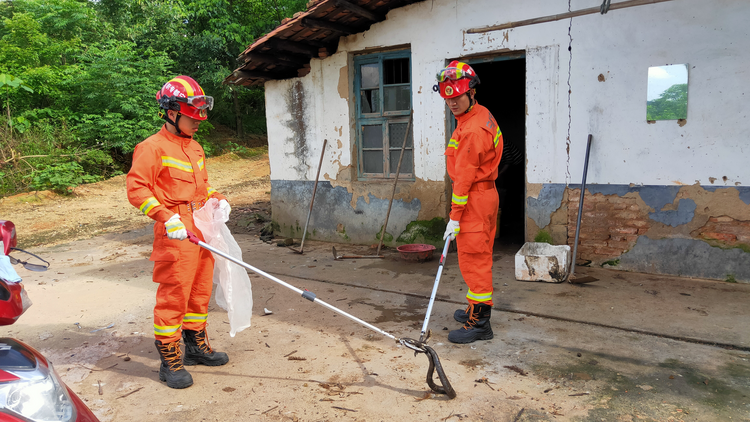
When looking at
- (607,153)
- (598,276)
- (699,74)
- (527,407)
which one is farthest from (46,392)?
(699,74)

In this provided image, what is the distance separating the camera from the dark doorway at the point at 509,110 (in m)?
8.88

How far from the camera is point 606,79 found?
17.7ft

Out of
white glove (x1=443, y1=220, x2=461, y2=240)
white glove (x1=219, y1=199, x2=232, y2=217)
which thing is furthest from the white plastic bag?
white glove (x1=443, y1=220, x2=461, y2=240)

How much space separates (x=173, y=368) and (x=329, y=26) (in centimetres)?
494

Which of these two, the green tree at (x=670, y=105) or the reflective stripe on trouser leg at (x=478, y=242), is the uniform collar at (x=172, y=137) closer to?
the reflective stripe on trouser leg at (x=478, y=242)

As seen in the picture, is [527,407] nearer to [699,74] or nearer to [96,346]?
[96,346]

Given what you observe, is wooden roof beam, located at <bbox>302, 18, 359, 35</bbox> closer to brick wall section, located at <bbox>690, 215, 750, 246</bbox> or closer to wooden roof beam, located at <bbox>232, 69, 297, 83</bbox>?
wooden roof beam, located at <bbox>232, 69, 297, 83</bbox>

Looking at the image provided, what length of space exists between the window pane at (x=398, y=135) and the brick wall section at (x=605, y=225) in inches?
94.5

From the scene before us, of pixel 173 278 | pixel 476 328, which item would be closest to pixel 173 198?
pixel 173 278

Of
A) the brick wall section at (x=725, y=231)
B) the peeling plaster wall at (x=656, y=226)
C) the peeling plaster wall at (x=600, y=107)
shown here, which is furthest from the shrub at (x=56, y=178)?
the brick wall section at (x=725, y=231)

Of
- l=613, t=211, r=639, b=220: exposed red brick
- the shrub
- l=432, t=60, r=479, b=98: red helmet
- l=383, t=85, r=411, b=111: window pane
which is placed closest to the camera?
l=432, t=60, r=479, b=98: red helmet

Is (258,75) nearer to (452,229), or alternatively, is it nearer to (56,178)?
(452,229)

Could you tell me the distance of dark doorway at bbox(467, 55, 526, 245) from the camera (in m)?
8.88

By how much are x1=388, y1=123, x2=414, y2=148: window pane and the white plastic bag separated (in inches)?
159
